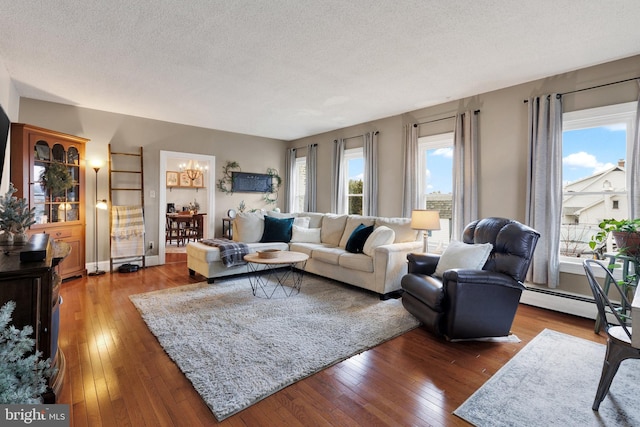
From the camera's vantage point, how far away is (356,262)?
3.99 m

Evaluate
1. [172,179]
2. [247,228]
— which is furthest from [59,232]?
[172,179]

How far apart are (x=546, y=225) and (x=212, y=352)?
12.1ft

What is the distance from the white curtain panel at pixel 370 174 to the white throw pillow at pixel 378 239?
1320 mm

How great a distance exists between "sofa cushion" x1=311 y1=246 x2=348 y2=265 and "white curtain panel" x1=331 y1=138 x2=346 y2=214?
1571 millimetres

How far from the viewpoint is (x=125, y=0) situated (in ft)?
7.25

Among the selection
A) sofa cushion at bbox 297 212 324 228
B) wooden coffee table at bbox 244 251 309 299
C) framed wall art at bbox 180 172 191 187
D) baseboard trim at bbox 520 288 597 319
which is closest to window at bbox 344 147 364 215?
sofa cushion at bbox 297 212 324 228

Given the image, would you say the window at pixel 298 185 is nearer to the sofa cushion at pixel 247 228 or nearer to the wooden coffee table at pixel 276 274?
the sofa cushion at pixel 247 228

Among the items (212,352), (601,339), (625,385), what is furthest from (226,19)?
(601,339)

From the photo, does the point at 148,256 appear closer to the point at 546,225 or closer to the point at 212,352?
the point at 212,352

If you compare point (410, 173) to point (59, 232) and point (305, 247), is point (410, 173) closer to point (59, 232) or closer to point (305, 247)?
point (305, 247)

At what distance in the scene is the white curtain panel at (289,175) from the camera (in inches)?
285

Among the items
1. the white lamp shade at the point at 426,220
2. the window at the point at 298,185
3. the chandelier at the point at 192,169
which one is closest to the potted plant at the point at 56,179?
the window at the point at 298,185

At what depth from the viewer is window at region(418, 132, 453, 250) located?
179 inches

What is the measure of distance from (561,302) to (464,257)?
153 centimetres
